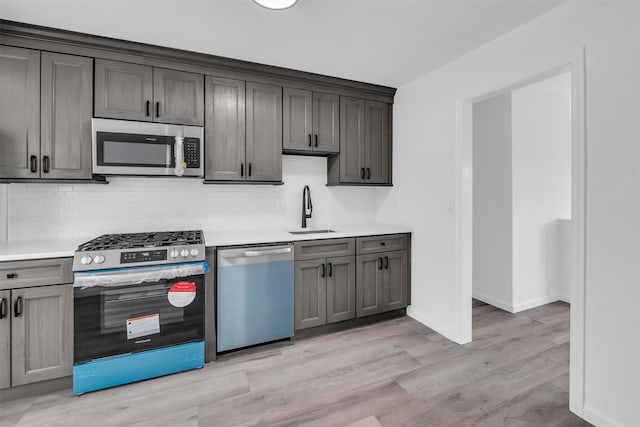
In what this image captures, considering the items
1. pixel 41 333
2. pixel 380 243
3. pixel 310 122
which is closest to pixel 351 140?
pixel 310 122

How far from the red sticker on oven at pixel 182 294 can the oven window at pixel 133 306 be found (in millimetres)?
34

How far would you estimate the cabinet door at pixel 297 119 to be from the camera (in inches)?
121

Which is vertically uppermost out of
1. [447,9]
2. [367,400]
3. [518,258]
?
[447,9]

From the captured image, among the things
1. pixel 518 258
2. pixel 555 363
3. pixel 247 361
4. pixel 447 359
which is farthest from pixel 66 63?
pixel 518 258

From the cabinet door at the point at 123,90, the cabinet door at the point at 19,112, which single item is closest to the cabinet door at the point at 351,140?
the cabinet door at the point at 123,90

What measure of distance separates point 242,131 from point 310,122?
0.71 metres

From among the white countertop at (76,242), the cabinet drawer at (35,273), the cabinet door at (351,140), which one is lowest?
the cabinet drawer at (35,273)

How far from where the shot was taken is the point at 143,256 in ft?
7.18

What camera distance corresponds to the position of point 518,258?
11.7ft

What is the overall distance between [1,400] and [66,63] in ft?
7.85

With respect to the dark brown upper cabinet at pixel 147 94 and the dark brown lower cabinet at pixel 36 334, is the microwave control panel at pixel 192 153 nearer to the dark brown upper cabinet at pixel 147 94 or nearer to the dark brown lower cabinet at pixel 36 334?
the dark brown upper cabinet at pixel 147 94

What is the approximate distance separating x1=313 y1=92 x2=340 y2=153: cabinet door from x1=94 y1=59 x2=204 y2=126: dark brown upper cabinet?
112cm

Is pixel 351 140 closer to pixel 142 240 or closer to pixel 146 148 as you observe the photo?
pixel 146 148

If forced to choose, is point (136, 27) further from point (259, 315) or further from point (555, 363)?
point (555, 363)
